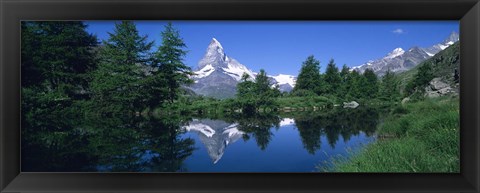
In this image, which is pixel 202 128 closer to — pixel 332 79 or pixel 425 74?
pixel 332 79

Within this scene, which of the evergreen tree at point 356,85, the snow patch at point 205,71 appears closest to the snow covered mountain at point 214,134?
the snow patch at point 205,71

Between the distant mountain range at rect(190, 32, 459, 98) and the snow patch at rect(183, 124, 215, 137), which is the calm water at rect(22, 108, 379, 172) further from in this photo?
the distant mountain range at rect(190, 32, 459, 98)

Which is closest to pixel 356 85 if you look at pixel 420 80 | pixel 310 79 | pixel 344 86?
pixel 344 86

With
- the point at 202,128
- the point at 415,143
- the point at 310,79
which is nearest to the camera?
the point at 415,143

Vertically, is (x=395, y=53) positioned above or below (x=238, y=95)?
above

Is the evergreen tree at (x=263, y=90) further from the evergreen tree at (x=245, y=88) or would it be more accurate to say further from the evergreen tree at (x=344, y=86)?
the evergreen tree at (x=344, y=86)
